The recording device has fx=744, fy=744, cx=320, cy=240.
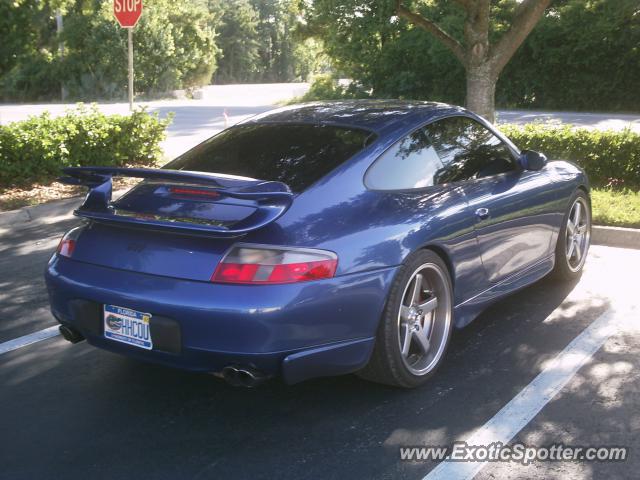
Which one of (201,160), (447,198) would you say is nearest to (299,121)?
(201,160)

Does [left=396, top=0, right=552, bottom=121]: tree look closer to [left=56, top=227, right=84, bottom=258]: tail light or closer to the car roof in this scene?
the car roof

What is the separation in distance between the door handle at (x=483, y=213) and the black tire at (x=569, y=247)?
132 cm

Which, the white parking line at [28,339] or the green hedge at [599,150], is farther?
the green hedge at [599,150]

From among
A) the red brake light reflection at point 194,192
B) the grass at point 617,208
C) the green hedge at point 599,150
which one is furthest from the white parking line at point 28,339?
the green hedge at point 599,150

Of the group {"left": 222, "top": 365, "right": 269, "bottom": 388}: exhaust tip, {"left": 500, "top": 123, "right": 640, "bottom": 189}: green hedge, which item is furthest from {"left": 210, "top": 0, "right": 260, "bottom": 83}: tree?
{"left": 222, "top": 365, "right": 269, "bottom": 388}: exhaust tip

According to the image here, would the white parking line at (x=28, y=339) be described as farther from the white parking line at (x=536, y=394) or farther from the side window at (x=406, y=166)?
the white parking line at (x=536, y=394)

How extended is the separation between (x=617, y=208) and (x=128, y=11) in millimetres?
7900

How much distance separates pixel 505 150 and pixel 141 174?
2593mm

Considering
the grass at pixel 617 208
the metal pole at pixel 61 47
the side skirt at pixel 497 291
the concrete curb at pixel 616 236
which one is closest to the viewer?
the side skirt at pixel 497 291

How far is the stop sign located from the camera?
1165 centimetres

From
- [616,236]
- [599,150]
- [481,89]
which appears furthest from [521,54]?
[616,236]

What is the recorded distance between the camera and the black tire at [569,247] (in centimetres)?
561

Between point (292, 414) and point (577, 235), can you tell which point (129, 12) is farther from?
point (292, 414)

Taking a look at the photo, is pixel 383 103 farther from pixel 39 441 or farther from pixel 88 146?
pixel 88 146
